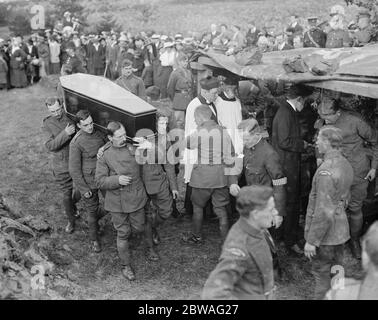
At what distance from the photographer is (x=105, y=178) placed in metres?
5.02

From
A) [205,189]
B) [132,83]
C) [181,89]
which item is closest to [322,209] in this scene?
[205,189]

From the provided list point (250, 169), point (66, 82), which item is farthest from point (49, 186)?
point (250, 169)

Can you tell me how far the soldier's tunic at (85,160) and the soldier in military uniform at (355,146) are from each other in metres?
2.68

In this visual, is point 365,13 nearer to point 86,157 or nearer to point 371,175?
point 371,175

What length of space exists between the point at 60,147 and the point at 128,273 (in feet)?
6.02

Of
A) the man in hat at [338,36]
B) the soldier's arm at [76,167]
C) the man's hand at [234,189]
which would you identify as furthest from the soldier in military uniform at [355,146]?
the man in hat at [338,36]

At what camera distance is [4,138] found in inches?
401

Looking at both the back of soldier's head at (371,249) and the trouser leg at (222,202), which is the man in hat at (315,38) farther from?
the back of soldier's head at (371,249)

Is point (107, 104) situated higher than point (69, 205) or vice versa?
point (107, 104)

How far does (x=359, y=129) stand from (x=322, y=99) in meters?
0.54

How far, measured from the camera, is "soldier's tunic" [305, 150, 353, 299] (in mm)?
4012

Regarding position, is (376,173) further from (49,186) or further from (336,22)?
(336,22)

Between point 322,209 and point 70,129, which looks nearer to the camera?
point 322,209

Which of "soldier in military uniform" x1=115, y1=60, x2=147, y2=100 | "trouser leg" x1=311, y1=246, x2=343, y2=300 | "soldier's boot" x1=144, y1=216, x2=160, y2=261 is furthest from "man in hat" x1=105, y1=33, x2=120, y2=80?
"trouser leg" x1=311, y1=246, x2=343, y2=300
